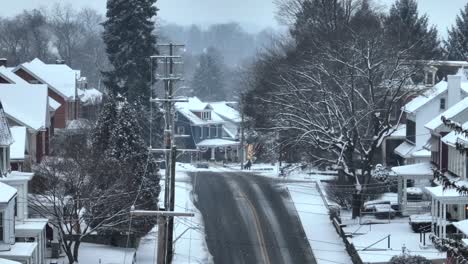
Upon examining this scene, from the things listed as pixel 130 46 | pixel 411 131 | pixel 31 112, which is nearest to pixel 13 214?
pixel 31 112

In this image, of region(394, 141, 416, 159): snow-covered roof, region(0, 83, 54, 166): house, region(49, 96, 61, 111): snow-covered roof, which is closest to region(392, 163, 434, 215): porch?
region(394, 141, 416, 159): snow-covered roof

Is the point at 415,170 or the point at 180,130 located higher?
the point at 180,130

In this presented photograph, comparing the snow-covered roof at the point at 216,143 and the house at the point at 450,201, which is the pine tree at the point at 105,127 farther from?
the snow-covered roof at the point at 216,143

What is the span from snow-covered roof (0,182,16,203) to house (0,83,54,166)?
1400cm

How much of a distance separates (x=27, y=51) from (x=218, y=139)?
5230 cm

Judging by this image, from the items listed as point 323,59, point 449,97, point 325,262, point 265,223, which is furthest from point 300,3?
point 325,262

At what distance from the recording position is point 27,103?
177 ft

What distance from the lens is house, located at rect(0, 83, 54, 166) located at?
5094 cm

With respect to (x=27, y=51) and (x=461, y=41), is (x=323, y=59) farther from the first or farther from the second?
(x=27, y=51)

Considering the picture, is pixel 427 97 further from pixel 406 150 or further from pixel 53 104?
pixel 53 104

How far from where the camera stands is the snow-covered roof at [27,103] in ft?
170

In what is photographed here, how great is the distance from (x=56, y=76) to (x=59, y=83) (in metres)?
2.12

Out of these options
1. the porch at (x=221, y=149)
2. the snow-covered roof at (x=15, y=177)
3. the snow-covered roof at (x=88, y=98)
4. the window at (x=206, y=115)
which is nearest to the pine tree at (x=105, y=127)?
the snow-covered roof at (x=15, y=177)

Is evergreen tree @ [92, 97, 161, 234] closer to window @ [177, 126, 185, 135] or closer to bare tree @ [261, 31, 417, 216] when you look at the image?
bare tree @ [261, 31, 417, 216]
